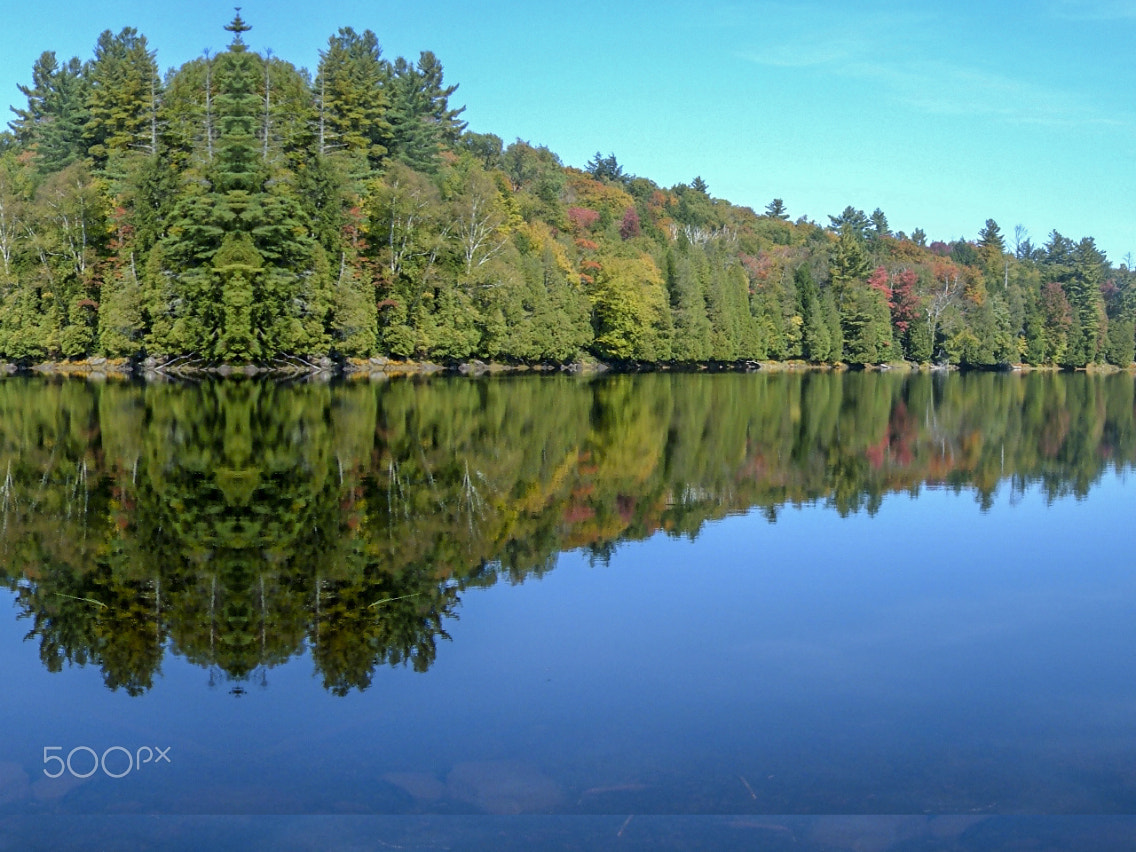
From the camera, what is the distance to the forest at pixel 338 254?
4022 cm

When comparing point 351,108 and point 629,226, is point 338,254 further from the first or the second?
point 629,226

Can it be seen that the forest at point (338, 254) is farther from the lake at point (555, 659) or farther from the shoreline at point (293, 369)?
the lake at point (555, 659)

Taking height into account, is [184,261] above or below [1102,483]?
above

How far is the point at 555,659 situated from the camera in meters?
7.75

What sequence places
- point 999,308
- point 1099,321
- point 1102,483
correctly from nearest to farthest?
1. point 1102,483
2. point 999,308
3. point 1099,321

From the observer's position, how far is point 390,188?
63031 mm

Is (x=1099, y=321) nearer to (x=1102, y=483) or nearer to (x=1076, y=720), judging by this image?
(x=1102, y=483)

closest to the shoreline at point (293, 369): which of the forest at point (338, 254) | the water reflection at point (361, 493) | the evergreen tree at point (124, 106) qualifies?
the forest at point (338, 254)

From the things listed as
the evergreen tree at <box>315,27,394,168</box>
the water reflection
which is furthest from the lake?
the evergreen tree at <box>315,27,394,168</box>

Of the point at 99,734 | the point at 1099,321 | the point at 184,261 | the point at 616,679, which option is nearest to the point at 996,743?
the point at 616,679

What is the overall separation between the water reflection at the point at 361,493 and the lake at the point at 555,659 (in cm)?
7

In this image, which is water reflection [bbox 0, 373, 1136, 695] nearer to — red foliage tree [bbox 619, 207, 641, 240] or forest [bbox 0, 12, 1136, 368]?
forest [bbox 0, 12, 1136, 368]

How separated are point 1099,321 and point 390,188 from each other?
292ft

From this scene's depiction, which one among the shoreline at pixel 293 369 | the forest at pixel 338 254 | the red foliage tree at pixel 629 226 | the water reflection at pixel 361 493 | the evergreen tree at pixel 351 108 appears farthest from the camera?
the red foliage tree at pixel 629 226
